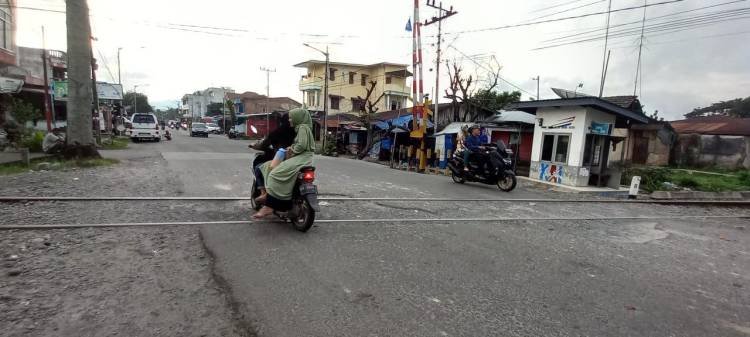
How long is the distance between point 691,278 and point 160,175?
10155 mm

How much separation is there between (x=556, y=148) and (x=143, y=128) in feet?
77.0

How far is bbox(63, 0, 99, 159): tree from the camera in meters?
10.4

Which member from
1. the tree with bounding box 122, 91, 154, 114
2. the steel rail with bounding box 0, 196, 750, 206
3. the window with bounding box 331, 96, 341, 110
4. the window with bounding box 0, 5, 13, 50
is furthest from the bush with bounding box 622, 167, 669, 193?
the tree with bounding box 122, 91, 154, 114

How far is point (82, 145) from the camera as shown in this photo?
419 inches

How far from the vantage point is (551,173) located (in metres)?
13.1

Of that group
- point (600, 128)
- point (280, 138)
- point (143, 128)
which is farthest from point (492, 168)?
point (143, 128)

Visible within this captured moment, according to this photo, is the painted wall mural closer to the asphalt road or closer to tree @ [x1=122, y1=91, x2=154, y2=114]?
the asphalt road

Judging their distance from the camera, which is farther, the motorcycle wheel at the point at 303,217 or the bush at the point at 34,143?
the bush at the point at 34,143

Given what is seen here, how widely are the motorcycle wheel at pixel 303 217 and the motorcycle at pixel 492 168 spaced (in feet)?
23.1

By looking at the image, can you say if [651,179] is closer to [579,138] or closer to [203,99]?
[579,138]

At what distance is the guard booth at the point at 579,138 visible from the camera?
Result: 12055 millimetres

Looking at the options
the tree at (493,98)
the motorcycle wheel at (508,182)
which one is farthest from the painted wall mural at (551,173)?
the tree at (493,98)

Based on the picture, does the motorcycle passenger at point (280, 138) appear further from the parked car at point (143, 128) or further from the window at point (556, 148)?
the parked car at point (143, 128)

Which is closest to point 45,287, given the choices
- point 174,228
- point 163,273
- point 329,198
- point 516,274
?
point 163,273
